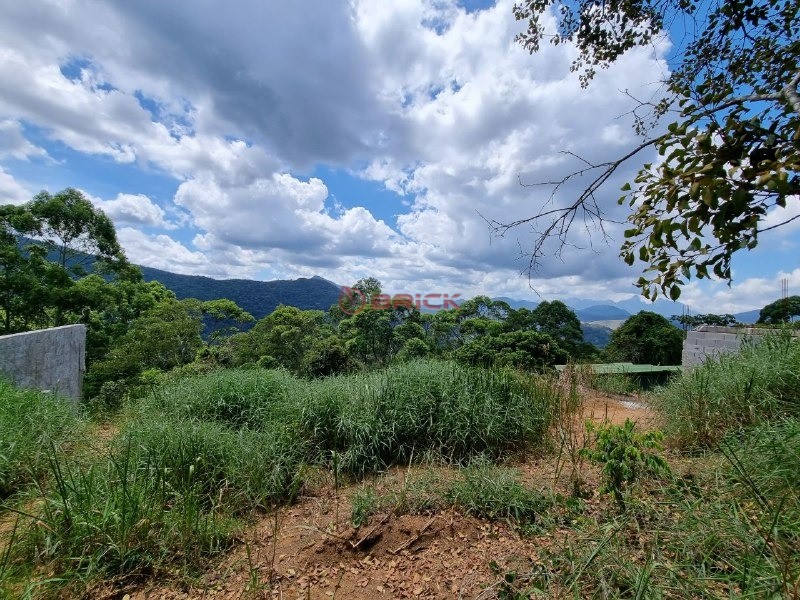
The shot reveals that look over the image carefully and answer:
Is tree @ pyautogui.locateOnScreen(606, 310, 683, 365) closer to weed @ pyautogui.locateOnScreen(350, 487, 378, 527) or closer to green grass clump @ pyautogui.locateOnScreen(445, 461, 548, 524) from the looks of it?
green grass clump @ pyautogui.locateOnScreen(445, 461, 548, 524)

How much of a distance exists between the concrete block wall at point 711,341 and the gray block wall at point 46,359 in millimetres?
9313

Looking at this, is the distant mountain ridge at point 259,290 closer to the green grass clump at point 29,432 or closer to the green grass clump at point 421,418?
the green grass clump at point 29,432

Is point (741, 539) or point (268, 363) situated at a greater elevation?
point (741, 539)

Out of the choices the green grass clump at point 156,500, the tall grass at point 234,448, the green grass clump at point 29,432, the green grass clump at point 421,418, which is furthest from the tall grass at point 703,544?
the green grass clump at point 29,432

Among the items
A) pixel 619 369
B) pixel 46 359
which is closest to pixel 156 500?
pixel 46 359

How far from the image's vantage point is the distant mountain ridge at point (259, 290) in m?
36.5

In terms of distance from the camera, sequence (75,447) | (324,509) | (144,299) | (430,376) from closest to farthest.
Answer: (324,509) < (75,447) < (430,376) < (144,299)

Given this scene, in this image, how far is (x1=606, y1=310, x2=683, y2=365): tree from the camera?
12742 mm

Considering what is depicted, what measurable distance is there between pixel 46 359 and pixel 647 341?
51.6ft

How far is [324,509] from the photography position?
2.49 m

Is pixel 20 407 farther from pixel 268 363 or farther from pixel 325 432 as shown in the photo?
pixel 268 363

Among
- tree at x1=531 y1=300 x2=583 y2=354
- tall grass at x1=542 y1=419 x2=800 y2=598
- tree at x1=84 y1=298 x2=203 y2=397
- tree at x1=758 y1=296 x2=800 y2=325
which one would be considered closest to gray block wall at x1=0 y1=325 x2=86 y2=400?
tree at x1=84 y1=298 x2=203 y2=397

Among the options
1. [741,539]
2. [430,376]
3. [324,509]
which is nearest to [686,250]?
[741,539]

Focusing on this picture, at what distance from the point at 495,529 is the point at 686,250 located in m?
1.75
